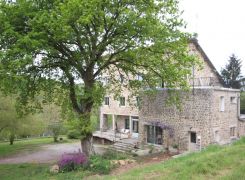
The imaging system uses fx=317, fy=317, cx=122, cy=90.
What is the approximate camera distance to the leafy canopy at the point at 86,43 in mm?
17719

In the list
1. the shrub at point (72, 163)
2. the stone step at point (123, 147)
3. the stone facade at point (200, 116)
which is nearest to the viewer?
the shrub at point (72, 163)

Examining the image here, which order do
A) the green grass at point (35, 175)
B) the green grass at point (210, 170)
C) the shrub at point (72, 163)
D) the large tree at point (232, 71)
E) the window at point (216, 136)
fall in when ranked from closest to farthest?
the green grass at point (210, 170) → the green grass at point (35, 175) → the shrub at point (72, 163) → the window at point (216, 136) → the large tree at point (232, 71)

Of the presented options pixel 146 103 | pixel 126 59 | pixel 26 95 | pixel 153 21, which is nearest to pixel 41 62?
pixel 26 95

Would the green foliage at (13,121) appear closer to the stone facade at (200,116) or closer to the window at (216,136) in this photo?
the stone facade at (200,116)

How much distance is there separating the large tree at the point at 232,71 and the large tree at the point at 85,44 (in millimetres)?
37939

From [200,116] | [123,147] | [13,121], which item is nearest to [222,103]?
[200,116]

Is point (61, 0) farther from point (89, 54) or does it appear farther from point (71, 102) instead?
point (71, 102)

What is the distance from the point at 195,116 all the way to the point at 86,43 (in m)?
10.9

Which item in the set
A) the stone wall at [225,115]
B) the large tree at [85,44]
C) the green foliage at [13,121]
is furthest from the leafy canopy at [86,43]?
the green foliage at [13,121]

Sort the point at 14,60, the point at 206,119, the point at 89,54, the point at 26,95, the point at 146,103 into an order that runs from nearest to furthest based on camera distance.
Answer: the point at 14,60, the point at 89,54, the point at 26,95, the point at 206,119, the point at 146,103

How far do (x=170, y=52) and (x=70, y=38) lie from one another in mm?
Answer: 6587

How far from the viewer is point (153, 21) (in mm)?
19375

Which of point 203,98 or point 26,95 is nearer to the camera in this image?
point 26,95

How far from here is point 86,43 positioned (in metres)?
20.6
